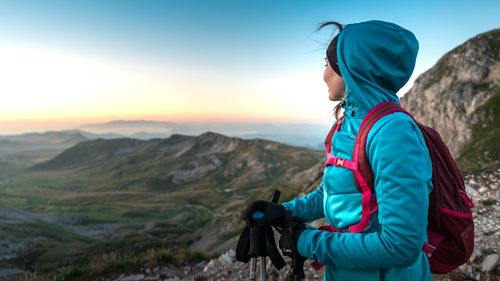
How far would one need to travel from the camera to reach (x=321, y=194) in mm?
2432

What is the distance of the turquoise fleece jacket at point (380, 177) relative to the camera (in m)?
1.34

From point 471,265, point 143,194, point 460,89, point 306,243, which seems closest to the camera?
point 306,243

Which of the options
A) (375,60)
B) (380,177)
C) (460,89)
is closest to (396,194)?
(380,177)

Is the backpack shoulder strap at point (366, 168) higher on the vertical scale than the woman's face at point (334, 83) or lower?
lower

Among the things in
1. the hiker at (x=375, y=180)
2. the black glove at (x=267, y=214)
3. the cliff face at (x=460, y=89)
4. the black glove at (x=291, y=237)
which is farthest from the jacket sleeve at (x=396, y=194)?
the cliff face at (x=460, y=89)

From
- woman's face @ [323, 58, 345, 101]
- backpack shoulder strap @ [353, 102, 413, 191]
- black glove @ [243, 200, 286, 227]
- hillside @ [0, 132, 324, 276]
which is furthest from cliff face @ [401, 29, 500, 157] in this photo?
black glove @ [243, 200, 286, 227]

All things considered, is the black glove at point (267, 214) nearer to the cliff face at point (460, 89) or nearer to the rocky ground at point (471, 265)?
the rocky ground at point (471, 265)

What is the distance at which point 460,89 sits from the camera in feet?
73.1

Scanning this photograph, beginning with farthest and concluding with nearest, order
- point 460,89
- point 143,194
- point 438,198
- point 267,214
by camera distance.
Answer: point 143,194
point 460,89
point 267,214
point 438,198

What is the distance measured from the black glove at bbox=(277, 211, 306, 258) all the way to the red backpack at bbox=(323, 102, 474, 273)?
1.29 ft

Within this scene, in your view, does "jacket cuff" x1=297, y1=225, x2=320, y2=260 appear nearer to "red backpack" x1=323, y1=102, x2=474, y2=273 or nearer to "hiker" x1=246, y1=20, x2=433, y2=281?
"hiker" x1=246, y1=20, x2=433, y2=281

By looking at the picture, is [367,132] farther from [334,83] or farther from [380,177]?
[334,83]

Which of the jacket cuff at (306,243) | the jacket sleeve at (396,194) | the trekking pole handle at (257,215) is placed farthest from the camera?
the trekking pole handle at (257,215)

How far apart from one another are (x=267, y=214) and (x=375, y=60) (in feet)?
4.64
